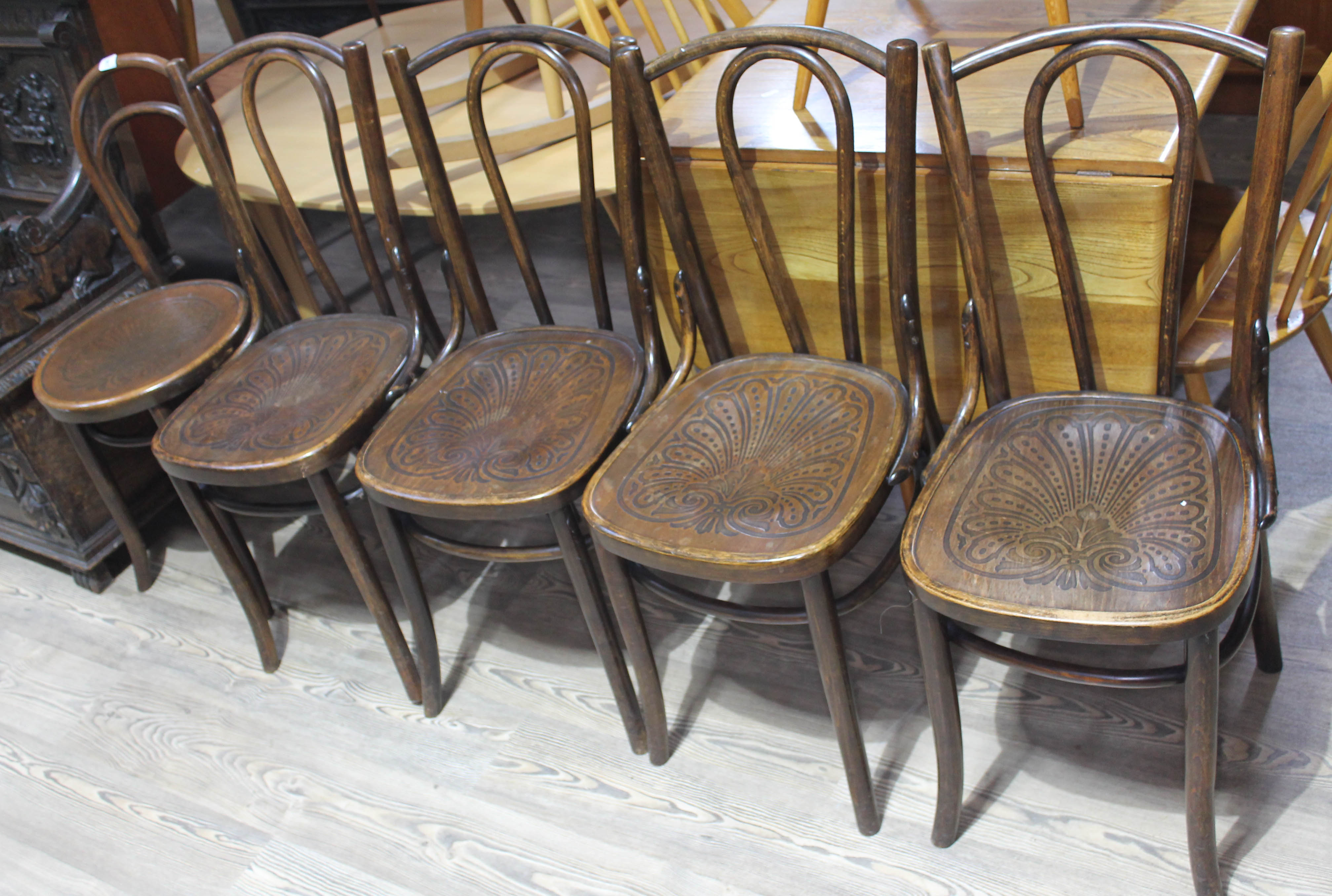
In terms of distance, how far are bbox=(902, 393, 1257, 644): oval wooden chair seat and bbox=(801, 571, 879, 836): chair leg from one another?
0.44 ft

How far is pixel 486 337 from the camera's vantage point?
5.85 feet

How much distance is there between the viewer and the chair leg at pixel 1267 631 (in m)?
1.44

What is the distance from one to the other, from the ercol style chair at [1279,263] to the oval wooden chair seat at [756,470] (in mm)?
430

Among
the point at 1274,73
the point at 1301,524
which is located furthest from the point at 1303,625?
the point at 1274,73

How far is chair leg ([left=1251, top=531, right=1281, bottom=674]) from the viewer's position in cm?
144

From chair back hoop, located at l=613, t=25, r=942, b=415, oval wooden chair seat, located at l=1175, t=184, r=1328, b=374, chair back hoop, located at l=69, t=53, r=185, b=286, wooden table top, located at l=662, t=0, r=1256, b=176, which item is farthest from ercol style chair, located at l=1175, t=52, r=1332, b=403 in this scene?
chair back hoop, located at l=69, t=53, r=185, b=286

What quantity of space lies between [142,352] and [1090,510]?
1.64 m

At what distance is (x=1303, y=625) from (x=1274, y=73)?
3.02 ft

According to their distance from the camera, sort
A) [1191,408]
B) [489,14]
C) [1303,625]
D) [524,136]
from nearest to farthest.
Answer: [1191,408] < [1303,625] < [524,136] < [489,14]

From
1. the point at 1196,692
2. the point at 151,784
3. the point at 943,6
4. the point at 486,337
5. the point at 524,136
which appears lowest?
the point at 151,784

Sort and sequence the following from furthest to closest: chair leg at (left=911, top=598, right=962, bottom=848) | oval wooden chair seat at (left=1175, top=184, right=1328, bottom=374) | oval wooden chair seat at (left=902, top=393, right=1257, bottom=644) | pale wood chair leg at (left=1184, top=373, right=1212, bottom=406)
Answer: pale wood chair leg at (left=1184, top=373, right=1212, bottom=406), oval wooden chair seat at (left=1175, top=184, right=1328, bottom=374), chair leg at (left=911, top=598, right=962, bottom=848), oval wooden chair seat at (left=902, top=393, right=1257, bottom=644)

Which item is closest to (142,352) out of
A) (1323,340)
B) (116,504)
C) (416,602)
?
(116,504)

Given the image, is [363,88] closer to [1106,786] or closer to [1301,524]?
[1106,786]

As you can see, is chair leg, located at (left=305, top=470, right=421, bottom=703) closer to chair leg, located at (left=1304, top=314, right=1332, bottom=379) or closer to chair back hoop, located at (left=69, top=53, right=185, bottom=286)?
chair back hoop, located at (left=69, top=53, right=185, bottom=286)
